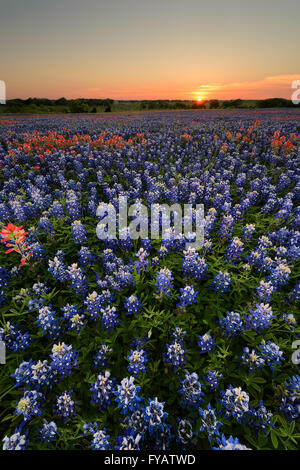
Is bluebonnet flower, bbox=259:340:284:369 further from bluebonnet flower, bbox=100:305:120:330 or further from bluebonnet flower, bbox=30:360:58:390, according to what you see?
bluebonnet flower, bbox=30:360:58:390

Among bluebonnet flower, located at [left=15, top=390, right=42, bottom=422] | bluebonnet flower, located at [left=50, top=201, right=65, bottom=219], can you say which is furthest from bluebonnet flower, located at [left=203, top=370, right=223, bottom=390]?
bluebonnet flower, located at [left=50, top=201, right=65, bottom=219]

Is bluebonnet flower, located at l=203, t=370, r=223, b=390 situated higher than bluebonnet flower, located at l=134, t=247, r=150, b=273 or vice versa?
bluebonnet flower, located at l=134, t=247, r=150, b=273

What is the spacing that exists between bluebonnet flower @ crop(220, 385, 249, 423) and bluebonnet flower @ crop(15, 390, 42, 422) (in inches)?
69.0

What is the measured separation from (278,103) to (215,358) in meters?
65.4

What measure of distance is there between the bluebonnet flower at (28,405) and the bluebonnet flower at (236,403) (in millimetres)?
1752

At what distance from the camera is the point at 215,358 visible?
8.21 feet

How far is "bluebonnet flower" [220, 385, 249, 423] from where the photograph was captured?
202 centimetres

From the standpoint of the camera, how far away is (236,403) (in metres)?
2.04

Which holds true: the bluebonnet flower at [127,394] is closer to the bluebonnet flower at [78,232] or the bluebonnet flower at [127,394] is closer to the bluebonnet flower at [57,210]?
the bluebonnet flower at [78,232]

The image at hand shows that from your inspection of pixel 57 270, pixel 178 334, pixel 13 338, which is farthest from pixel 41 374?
pixel 178 334

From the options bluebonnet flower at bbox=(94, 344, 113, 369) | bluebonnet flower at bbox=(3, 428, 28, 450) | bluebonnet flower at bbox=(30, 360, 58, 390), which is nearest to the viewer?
bluebonnet flower at bbox=(3, 428, 28, 450)

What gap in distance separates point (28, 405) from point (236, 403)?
1.90 m

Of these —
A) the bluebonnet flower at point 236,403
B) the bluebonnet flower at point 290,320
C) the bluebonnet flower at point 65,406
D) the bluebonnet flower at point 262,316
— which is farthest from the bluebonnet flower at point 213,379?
the bluebonnet flower at point 65,406
